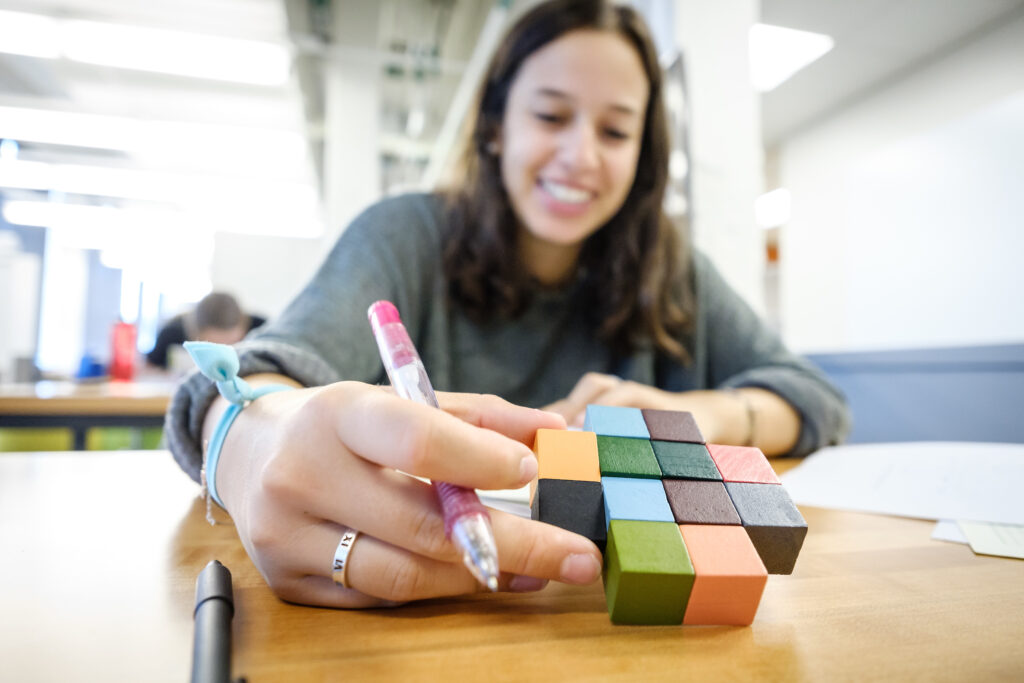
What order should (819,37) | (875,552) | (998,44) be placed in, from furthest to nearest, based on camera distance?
(819,37)
(998,44)
(875,552)

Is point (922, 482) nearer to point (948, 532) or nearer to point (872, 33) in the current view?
point (948, 532)

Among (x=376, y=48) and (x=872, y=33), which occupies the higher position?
(x=376, y=48)

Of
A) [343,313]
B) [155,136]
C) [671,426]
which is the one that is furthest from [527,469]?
[155,136]

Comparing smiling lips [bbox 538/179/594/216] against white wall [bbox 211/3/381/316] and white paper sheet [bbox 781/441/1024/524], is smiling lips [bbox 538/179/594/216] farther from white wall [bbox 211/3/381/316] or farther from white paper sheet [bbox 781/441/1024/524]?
white wall [bbox 211/3/381/316]

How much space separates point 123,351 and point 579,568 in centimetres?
321

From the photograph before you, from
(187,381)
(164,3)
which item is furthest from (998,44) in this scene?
(164,3)

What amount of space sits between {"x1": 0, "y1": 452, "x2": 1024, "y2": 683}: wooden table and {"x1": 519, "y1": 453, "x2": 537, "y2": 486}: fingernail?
0.27ft

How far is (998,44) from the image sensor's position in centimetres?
117

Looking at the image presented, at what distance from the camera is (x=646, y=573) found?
11.4 inches

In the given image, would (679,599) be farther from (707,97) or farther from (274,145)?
(274,145)

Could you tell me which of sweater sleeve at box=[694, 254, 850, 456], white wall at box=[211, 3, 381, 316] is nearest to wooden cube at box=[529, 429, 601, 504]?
sweater sleeve at box=[694, 254, 850, 456]

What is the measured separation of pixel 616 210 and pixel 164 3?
3729mm

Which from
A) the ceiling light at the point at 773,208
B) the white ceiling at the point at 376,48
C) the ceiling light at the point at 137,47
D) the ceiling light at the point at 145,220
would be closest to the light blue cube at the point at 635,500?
the white ceiling at the point at 376,48

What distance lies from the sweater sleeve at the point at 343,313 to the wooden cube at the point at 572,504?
0.48 ft
